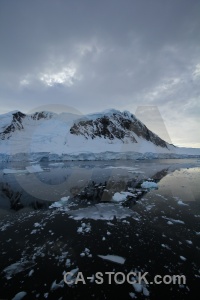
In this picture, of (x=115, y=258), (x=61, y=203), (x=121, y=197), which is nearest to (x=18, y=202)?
(x=61, y=203)

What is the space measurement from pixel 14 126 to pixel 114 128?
28.7m

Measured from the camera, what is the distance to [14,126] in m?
41.3

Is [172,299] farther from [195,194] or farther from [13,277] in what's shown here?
[195,194]

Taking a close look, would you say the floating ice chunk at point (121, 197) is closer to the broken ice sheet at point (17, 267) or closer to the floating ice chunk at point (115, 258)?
the floating ice chunk at point (115, 258)

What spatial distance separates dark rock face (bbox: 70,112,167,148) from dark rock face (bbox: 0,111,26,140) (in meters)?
13.8

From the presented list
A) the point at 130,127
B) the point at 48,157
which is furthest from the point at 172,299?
the point at 130,127

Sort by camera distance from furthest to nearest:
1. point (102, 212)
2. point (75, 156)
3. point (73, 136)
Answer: point (73, 136), point (75, 156), point (102, 212)

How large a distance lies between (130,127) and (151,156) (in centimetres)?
1910

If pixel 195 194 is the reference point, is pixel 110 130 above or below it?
above

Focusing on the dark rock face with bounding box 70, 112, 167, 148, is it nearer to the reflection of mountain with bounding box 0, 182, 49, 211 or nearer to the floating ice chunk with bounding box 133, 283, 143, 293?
the reflection of mountain with bounding box 0, 182, 49, 211

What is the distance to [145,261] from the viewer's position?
3.30m

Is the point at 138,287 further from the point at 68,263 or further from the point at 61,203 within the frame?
the point at 61,203

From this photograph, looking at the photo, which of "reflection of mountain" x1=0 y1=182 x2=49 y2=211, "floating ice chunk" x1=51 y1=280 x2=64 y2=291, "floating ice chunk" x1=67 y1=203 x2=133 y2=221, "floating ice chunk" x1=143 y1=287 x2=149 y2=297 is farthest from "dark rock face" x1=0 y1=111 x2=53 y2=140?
"floating ice chunk" x1=143 y1=287 x2=149 y2=297

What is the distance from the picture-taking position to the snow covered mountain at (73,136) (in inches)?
1282
